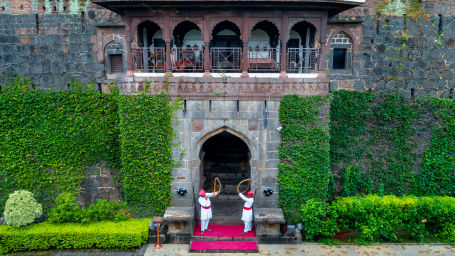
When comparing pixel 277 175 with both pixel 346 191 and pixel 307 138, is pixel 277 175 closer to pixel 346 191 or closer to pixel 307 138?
pixel 307 138

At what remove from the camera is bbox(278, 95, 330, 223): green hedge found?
1069 centimetres

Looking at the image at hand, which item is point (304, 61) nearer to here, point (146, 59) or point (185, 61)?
point (185, 61)

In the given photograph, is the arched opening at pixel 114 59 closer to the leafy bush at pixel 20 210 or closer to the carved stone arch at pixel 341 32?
the leafy bush at pixel 20 210

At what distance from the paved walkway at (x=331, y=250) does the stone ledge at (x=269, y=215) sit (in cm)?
89

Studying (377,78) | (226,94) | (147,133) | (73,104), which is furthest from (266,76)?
(73,104)

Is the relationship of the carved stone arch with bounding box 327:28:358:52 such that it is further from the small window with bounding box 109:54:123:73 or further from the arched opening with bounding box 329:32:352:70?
the small window with bounding box 109:54:123:73

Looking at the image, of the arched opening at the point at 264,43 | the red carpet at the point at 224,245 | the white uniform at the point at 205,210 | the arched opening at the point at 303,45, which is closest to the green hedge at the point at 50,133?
the white uniform at the point at 205,210

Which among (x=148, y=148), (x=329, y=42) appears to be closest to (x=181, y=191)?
(x=148, y=148)

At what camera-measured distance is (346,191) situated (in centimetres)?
1300

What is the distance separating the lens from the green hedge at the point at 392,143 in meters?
13.2

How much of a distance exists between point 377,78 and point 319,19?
4.53 m

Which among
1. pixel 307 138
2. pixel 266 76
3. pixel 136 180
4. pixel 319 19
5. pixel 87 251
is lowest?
pixel 87 251

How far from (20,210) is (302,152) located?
9.61 meters

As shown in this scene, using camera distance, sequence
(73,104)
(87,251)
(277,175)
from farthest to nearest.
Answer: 1. (73,104)
2. (277,175)
3. (87,251)
